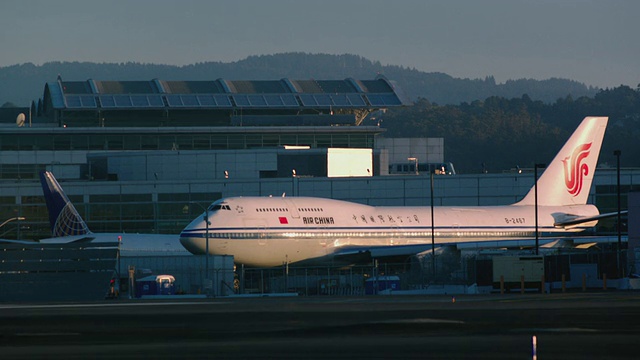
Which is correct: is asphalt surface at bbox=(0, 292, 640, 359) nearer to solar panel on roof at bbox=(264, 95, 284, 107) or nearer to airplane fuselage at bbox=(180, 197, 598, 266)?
airplane fuselage at bbox=(180, 197, 598, 266)

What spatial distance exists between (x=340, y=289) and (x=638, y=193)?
20554mm

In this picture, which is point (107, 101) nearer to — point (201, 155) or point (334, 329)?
point (201, 155)

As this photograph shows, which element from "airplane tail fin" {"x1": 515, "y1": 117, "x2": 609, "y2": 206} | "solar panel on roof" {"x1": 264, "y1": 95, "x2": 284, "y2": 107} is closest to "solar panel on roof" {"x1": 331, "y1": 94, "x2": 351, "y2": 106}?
"solar panel on roof" {"x1": 264, "y1": 95, "x2": 284, "y2": 107}

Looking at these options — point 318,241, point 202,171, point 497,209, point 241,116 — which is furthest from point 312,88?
point 318,241


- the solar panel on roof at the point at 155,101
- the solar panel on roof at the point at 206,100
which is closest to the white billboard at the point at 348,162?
the solar panel on roof at the point at 206,100

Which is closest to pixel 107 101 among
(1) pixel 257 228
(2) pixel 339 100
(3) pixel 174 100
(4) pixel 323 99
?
(3) pixel 174 100

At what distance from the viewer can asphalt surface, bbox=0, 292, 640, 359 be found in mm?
30031

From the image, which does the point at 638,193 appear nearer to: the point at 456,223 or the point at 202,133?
the point at 456,223

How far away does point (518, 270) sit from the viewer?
203ft

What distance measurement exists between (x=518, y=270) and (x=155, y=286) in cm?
2036

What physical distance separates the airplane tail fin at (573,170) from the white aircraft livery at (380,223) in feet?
0.26

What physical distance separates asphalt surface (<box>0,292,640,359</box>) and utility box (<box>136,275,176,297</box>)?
587 inches

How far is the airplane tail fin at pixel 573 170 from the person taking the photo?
89312 mm

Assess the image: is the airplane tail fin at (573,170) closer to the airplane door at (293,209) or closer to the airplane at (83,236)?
the airplane door at (293,209)
